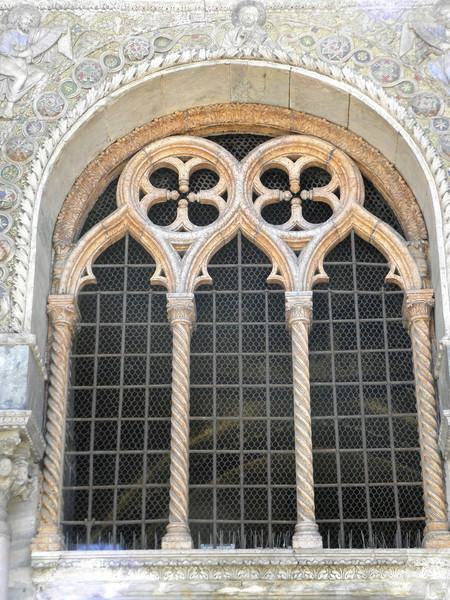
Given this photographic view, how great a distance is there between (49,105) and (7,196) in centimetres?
119

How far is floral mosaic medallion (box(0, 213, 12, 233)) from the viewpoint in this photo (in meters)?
13.3

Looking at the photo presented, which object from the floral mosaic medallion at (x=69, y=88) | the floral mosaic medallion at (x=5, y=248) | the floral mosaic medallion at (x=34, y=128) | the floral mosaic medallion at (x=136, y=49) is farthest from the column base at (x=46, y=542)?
the floral mosaic medallion at (x=136, y=49)

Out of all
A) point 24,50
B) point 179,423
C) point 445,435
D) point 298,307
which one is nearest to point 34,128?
point 24,50

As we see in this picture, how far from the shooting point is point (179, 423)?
1304cm

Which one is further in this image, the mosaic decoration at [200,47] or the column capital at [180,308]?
the mosaic decoration at [200,47]

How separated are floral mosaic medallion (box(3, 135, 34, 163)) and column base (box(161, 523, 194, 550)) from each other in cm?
419

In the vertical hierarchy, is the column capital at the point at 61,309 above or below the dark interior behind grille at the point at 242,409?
above

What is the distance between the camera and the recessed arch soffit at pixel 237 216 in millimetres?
13914

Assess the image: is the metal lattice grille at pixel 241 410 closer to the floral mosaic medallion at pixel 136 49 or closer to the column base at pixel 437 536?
the column base at pixel 437 536

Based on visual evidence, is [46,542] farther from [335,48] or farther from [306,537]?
[335,48]

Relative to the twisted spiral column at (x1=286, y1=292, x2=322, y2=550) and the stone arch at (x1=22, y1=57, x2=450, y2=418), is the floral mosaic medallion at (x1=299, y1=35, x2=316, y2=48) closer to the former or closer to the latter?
the stone arch at (x1=22, y1=57, x2=450, y2=418)

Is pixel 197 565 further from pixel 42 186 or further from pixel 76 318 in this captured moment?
pixel 42 186

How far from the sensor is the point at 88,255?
1410 centimetres

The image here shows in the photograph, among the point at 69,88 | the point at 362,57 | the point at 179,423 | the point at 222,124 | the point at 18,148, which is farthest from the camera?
the point at 222,124
